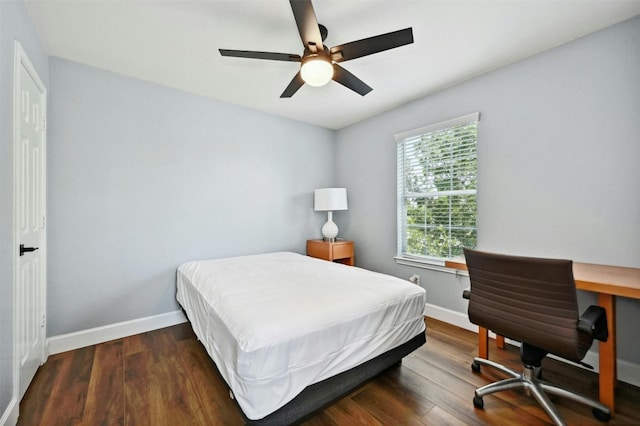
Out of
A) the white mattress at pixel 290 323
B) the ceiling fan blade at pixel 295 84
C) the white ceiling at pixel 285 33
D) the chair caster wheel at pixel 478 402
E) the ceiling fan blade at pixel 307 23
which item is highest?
the white ceiling at pixel 285 33

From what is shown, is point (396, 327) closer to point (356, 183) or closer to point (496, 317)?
point (496, 317)

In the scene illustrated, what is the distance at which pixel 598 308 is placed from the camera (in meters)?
1.48

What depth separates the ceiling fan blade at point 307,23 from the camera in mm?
1334

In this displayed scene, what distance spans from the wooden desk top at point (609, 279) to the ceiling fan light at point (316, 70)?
6.53 feet

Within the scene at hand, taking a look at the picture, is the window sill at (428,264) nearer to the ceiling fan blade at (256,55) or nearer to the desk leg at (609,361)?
the desk leg at (609,361)

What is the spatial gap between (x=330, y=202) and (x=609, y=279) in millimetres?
2613

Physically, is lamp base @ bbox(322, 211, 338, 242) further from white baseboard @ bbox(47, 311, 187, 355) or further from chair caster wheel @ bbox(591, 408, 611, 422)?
chair caster wheel @ bbox(591, 408, 611, 422)

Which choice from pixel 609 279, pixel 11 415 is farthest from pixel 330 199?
pixel 11 415

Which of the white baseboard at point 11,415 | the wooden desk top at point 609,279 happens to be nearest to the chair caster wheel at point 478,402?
the wooden desk top at point 609,279

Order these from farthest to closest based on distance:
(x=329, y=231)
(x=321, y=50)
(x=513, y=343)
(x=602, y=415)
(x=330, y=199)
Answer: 1. (x=329, y=231)
2. (x=330, y=199)
3. (x=513, y=343)
4. (x=321, y=50)
5. (x=602, y=415)

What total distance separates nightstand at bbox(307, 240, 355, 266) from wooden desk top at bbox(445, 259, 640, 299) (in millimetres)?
2270

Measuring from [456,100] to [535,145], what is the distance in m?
0.88

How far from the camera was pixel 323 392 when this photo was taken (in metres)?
1.42

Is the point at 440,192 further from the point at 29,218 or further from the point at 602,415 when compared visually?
the point at 29,218
